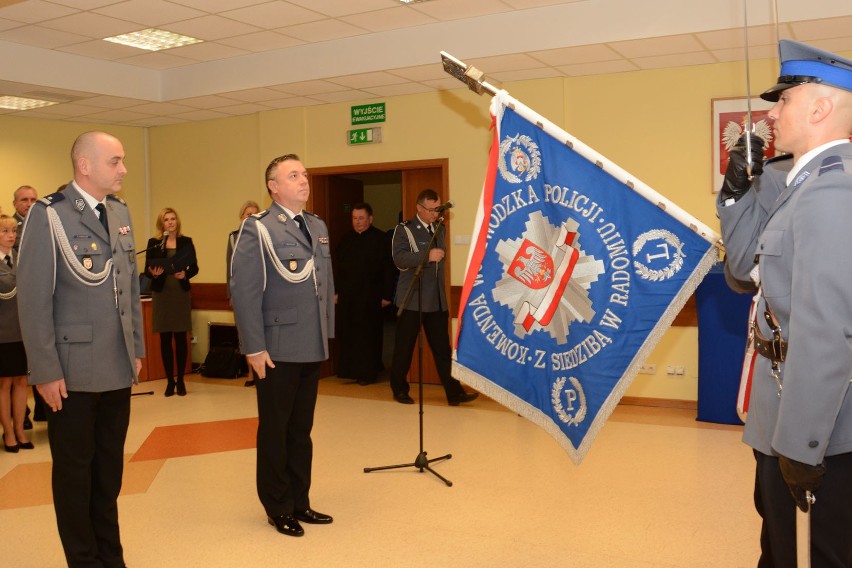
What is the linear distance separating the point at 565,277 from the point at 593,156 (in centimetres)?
39

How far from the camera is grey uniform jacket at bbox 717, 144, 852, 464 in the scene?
162 cm

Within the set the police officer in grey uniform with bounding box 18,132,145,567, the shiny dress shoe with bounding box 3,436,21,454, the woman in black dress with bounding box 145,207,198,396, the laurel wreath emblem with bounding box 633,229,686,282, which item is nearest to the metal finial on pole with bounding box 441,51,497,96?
the laurel wreath emblem with bounding box 633,229,686,282

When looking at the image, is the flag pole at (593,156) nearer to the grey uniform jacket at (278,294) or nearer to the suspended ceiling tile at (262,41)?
the grey uniform jacket at (278,294)

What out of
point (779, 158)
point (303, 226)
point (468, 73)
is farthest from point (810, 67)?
point (303, 226)

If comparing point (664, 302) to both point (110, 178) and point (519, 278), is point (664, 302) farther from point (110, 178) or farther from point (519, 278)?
point (110, 178)

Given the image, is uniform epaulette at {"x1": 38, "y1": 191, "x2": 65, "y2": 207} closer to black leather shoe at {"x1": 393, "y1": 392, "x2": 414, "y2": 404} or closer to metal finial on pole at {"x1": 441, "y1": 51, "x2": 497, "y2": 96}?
metal finial on pole at {"x1": 441, "y1": 51, "x2": 497, "y2": 96}

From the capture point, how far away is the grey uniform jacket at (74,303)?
2.79 m

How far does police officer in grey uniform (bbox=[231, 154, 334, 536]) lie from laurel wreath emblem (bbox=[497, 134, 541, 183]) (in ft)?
4.44

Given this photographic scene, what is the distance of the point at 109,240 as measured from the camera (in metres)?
3.01

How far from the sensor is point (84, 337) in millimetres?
2881

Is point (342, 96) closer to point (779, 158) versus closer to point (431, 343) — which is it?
point (431, 343)

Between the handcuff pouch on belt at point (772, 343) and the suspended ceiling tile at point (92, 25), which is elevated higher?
the suspended ceiling tile at point (92, 25)

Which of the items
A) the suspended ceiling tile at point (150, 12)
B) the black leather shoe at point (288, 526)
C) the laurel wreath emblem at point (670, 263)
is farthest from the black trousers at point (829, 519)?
the suspended ceiling tile at point (150, 12)

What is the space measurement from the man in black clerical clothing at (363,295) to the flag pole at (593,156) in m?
5.20
